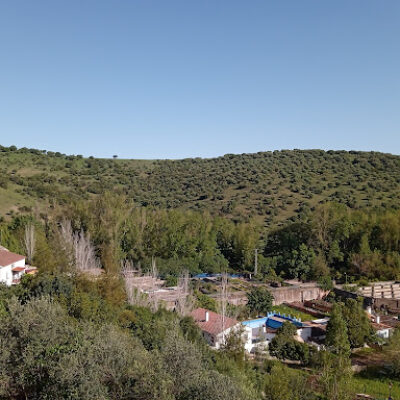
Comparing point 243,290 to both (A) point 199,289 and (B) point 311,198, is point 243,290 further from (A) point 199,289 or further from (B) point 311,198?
(B) point 311,198

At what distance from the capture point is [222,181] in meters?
72.6

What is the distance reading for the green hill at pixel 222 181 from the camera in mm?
56969

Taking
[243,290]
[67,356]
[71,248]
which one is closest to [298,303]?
[243,290]

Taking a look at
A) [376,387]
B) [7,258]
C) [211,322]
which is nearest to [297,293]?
[211,322]

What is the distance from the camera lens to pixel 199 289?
35281 millimetres

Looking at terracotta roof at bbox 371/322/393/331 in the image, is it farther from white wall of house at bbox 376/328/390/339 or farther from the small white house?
the small white house

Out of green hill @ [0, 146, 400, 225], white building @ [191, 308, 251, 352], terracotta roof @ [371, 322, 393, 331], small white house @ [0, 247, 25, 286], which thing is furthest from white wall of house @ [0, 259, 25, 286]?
terracotta roof @ [371, 322, 393, 331]

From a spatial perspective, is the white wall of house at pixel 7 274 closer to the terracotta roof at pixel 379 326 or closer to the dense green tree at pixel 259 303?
the dense green tree at pixel 259 303

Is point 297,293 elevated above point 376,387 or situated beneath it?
elevated above

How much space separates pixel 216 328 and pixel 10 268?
40.0 feet

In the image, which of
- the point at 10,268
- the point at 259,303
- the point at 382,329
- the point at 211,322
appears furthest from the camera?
the point at 259,303

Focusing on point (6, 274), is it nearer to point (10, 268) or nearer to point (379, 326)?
point (10, 268)

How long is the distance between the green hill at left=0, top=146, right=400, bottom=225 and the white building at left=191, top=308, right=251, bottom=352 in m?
26.6

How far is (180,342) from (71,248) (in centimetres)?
1814
